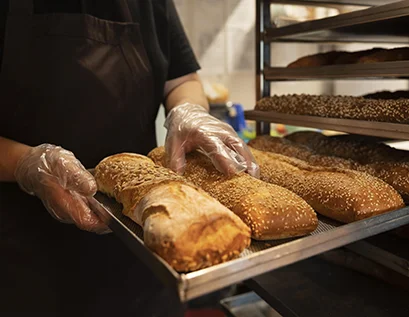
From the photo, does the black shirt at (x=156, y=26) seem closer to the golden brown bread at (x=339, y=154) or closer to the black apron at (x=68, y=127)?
the black apron at (x=68, y=127)

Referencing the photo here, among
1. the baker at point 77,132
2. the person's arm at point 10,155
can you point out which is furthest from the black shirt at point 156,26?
the person's arm at point 10,155

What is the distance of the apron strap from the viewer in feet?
4.09

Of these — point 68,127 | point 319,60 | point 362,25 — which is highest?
point 362,25

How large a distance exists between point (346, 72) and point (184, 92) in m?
0.69

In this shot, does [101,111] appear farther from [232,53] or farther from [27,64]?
[232,53]

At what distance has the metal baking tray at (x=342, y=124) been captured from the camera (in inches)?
40.8

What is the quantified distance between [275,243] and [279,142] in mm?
678

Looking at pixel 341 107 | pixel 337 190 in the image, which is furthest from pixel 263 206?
pixel 341 107

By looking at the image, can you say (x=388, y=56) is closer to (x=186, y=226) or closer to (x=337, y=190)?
(x=337, y=190)

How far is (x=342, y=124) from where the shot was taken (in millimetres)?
1180

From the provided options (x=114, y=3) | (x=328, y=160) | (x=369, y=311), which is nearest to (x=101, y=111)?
(x=114, y=3)

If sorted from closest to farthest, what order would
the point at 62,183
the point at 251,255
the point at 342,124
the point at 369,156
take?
the point at 251,255 < the point at 62,183 < the point at 342,124 < the point at 369,156

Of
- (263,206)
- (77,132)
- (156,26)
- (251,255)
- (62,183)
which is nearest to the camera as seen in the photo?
(251,255)

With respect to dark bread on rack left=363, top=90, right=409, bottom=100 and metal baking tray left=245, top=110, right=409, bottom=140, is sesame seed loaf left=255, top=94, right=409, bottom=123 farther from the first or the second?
dark bread on rack left=363, top=90, right=409, bottom=100
